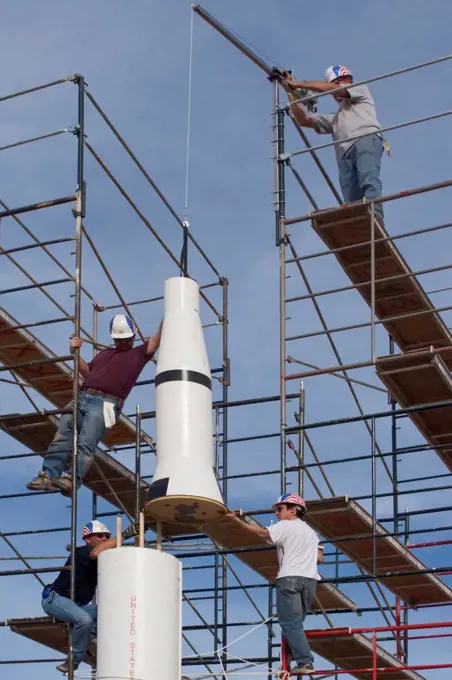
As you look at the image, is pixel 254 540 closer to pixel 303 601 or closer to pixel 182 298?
pixel 303 601

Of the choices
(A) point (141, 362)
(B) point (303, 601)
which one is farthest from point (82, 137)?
(B) point (303, 601)

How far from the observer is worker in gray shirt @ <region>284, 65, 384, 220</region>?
21219mm

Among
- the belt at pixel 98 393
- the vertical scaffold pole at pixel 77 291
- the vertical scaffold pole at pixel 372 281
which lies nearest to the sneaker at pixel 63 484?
the vertical scaffold pole at pixel 77 291

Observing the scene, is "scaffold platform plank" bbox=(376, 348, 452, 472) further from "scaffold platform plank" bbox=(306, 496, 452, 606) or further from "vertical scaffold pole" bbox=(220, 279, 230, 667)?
"vertical scaffold pole" bbox=(220, 279, 230, 667)

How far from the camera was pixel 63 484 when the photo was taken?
19156 millimetres

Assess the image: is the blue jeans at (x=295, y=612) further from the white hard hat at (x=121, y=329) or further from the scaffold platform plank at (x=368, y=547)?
the white hard hat at (x=121, y=329)

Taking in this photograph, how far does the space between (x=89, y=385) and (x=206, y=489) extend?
10.7 ft

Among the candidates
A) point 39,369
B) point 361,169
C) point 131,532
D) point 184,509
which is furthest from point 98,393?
point 361,169

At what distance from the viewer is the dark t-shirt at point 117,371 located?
19.8 meters

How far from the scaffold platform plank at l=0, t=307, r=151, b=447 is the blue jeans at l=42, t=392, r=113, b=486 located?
4.58ft

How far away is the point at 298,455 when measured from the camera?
2072cm

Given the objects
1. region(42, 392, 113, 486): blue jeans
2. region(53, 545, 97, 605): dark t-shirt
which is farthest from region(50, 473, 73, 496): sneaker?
region(53, 545, 97, 605): dark t-shirt

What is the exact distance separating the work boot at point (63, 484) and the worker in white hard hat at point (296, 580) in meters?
2.31

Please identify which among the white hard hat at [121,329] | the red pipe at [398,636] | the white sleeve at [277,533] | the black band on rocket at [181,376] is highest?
the white hard hat at [121,329]
